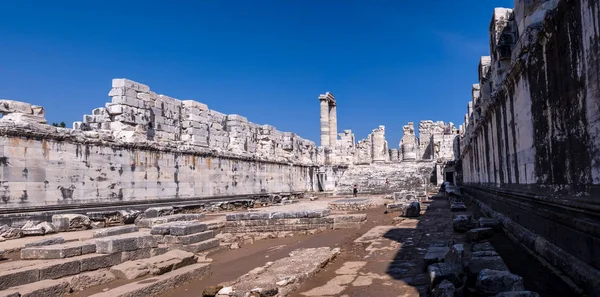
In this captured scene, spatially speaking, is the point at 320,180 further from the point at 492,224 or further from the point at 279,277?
the point at 279,277

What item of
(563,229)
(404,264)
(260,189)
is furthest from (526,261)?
(260,189)

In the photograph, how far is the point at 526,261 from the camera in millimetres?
5781

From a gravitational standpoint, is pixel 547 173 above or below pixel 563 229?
above

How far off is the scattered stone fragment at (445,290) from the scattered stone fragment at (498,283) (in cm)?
31

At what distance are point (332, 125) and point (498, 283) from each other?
3605cm

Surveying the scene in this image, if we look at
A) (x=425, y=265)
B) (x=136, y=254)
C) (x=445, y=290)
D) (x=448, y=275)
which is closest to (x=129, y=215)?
(x=136, y=254)

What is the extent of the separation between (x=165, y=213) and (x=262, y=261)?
688 cm

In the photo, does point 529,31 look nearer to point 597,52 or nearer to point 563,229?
point 597,52

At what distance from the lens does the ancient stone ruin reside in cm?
450

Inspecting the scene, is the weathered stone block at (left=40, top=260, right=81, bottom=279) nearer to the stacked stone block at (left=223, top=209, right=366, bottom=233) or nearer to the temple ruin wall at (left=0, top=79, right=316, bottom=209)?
the temple ruin wall at (left=0, top=79, right=316, bottom=209)

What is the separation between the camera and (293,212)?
12367mm

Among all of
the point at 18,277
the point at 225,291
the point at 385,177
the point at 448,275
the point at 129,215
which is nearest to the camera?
the point at 448,275

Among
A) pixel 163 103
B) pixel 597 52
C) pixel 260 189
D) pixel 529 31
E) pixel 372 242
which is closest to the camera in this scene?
pixel 597 52

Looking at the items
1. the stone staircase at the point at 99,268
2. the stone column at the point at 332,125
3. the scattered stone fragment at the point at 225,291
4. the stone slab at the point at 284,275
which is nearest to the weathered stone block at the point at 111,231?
the stone staircase at the point at 99,268
